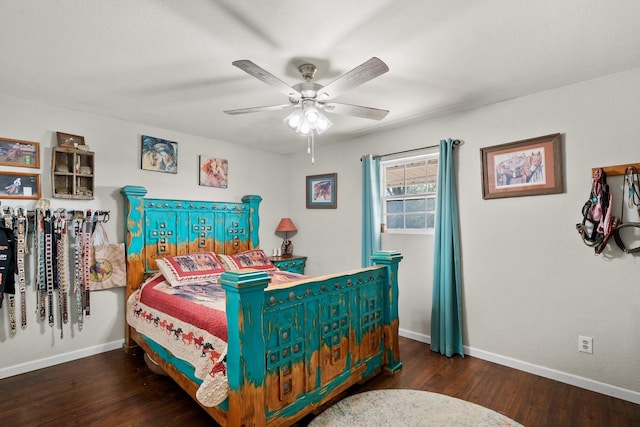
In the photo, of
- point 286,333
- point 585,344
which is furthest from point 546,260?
point 286,333

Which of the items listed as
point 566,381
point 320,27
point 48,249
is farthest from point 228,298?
point 566,381

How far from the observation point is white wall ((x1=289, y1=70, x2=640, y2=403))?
2.30 metres

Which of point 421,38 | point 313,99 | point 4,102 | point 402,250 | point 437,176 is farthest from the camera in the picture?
point 402,250

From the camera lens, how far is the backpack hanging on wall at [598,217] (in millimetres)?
2285

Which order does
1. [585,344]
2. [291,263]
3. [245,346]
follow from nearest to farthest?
[245,346] < [585,344] < [291,263]

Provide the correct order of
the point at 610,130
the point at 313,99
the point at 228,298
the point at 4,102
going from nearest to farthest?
the point at 228,298, the point at 313,99, the point at 610,130, the point at 4,102

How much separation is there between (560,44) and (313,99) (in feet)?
5.26

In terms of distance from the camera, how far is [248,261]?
3.76 metres

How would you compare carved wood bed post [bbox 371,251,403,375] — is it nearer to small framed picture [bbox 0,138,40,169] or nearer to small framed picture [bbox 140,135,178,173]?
small framed picture [bbox 140,135,178,173]

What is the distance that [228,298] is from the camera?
1683mm

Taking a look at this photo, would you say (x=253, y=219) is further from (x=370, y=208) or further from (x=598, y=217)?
(x=598, y=217)

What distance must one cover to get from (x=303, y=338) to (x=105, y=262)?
2.35 meters

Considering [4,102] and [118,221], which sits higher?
[4,102]

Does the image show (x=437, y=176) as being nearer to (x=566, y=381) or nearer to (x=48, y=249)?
(x=566, y=381)
